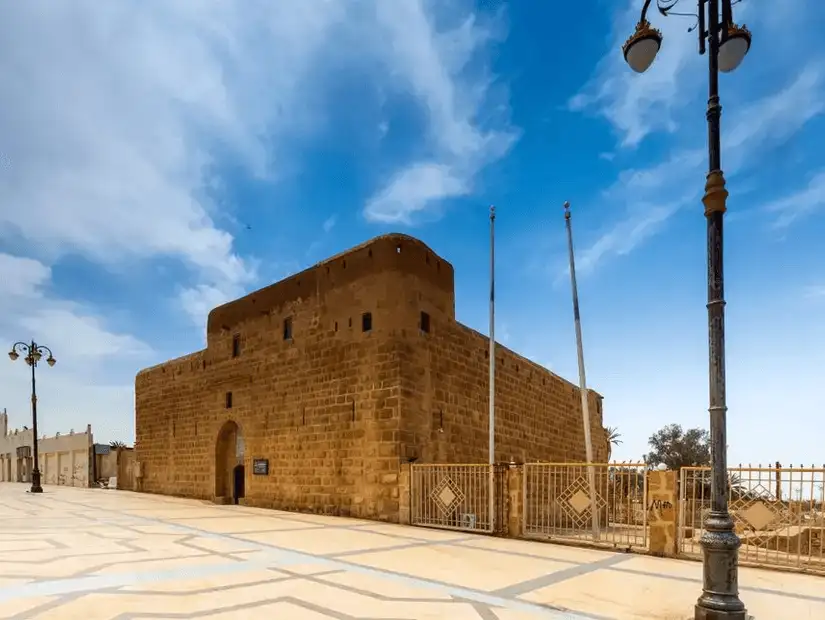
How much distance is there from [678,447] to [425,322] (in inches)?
1610

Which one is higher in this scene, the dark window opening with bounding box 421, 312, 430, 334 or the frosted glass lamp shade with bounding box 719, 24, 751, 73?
the frosted glass lamp shade with bounding box 719, 24, 751, 73

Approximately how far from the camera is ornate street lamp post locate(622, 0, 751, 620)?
4.60 metres

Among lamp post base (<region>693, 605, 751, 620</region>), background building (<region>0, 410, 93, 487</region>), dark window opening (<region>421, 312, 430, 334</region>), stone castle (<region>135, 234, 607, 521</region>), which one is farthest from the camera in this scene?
background building (<region>0, 410, 93, 487</region>)

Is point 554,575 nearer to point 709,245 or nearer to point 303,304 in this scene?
point 709,245

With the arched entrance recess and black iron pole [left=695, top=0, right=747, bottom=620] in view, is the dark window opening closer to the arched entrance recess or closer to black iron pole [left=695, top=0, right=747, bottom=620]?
the arched entrance recess

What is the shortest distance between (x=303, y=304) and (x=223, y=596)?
10775 millimetres

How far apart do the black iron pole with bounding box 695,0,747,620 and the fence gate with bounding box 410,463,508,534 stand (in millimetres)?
5902

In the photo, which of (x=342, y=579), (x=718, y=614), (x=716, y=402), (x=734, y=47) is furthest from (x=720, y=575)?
(x=734, y=47)

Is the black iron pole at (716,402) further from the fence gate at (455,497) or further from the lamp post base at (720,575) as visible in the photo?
the fence gate at (455,497)

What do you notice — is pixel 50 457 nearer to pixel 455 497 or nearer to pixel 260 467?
pixel 260 467

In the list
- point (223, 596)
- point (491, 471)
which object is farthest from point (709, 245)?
point (491, 471)

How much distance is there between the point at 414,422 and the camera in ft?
43.1

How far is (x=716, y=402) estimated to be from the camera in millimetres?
4875

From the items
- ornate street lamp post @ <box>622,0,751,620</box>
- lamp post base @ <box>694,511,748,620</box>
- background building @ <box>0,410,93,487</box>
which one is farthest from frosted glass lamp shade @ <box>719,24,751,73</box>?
background building @ <box>0,410,93,487</box>
